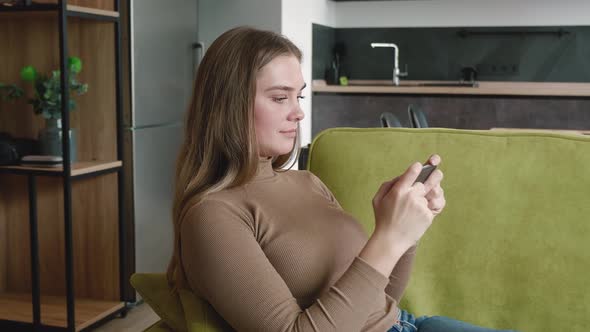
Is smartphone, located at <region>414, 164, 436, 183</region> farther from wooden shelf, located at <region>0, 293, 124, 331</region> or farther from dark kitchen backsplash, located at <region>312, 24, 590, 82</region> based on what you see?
dark kitchen backsplash, located at <region>312, 24, 590, 82</region>

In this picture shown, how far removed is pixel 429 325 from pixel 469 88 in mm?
3684

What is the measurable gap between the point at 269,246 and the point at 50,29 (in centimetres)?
216

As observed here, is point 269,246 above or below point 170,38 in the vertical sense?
below

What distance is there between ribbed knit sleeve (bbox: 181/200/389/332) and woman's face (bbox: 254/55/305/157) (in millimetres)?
217

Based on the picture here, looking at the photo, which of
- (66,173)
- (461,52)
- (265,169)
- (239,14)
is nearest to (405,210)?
(265,169)

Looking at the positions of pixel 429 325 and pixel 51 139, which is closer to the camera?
pixel 429 325

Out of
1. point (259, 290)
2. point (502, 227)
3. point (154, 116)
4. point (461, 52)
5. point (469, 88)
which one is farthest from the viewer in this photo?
point (461, 52)

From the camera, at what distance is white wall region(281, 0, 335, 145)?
4.36 metres

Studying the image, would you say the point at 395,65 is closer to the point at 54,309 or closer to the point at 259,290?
the point at 54,309

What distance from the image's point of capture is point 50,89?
9.16ft

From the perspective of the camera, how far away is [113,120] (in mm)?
3045

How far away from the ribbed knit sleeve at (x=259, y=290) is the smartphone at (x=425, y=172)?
20cm

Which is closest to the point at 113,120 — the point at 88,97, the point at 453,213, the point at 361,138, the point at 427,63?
the point at 88,97

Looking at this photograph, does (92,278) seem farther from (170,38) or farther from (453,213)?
Result: (453,213)
